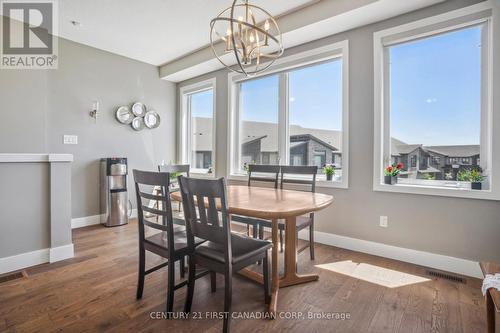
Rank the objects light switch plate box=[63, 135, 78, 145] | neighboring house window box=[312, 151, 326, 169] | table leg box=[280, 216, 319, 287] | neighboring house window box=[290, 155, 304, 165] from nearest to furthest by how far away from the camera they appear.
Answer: table leg box=[280, 216, 319, 287]
neighboring house window box=[312, 151, 326, 169]
neighboring house window box=[290, 155, 304, 165]
light switch plate box=[63, 135, 78, 145]

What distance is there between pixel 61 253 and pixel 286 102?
326cm

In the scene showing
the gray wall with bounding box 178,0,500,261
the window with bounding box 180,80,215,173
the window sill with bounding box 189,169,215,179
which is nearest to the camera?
the gray wall with bounding box 178,0,500,261

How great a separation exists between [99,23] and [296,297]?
3.86m

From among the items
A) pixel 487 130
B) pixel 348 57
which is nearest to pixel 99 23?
pixel 348 57

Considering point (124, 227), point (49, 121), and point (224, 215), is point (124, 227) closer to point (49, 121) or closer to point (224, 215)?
point (49, 121)

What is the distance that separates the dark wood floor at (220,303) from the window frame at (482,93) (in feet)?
2.57

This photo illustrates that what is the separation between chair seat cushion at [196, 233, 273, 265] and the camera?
1643 mm

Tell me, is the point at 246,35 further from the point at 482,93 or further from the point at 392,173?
the point at 482,93

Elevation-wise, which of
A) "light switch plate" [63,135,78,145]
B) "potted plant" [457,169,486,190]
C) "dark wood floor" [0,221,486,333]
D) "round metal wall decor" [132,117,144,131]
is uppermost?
A: "round metal wall decor" [132,117,144,131]

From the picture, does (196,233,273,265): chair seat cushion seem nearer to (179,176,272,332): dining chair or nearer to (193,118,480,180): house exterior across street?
(179,176,272,332): dining chair

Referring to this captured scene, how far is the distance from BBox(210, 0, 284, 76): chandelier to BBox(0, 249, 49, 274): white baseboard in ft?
8.57

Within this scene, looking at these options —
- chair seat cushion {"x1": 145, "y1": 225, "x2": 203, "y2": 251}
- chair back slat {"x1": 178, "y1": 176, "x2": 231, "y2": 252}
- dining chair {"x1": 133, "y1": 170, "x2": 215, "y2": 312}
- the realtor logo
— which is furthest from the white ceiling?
chair seat cushion {"x1": 145, "y1": 225, "x2": 203, "y2": 251}

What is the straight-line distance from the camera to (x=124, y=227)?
12.8ft

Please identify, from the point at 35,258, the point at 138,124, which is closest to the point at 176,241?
the point at 35,258
